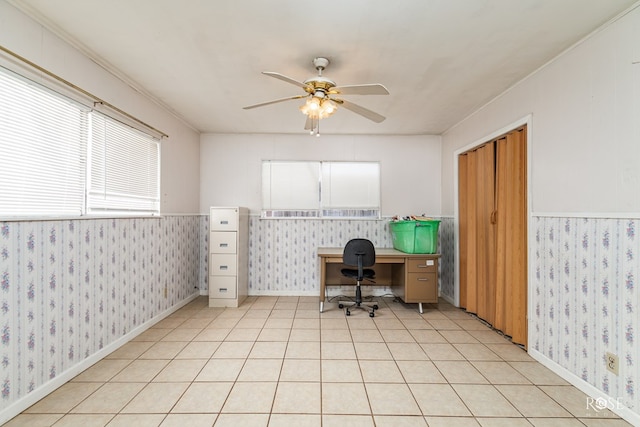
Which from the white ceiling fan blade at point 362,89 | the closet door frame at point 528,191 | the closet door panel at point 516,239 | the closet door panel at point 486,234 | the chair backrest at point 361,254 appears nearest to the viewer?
the white ceiling fan blade at point 362,89

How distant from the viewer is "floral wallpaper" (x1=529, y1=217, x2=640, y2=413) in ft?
5.65

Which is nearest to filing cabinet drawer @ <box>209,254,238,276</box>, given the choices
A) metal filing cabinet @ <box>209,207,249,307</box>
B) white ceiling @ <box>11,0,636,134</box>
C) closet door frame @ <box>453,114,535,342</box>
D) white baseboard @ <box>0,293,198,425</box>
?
metal filing cabinet @ <box>209,207,249,307</box>

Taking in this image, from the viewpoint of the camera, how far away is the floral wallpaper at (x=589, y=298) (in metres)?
1.72

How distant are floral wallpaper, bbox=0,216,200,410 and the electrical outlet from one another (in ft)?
12.0

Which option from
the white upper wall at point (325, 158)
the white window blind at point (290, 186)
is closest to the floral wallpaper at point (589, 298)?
the white upper wall at point (325, 158)

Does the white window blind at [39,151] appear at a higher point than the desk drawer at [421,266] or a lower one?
higher

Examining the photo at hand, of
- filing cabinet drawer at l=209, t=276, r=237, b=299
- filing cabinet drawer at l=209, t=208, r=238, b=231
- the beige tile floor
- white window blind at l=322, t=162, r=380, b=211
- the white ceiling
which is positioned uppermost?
the white ceiling

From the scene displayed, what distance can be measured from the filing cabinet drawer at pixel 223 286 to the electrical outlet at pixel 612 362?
11.7ft

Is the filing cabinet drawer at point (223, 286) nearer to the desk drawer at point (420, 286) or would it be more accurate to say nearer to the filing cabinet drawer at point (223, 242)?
the filing cabinet drawer at point (223, 242)

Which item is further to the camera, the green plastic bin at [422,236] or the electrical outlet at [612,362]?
the green plastic bin at [422,236]

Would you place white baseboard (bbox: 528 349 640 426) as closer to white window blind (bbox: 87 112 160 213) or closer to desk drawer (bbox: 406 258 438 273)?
desk drawer (bbox: 406 258 438 273)

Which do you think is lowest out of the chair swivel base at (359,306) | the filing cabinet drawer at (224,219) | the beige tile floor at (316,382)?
the beige tile floor at (316,382)

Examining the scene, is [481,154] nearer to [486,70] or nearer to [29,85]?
[486,70]

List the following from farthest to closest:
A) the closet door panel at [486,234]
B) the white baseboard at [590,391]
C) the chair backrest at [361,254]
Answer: the chair backrest at [361,254], the closet door panel at [486,234], the white baseboard at [590,391]
